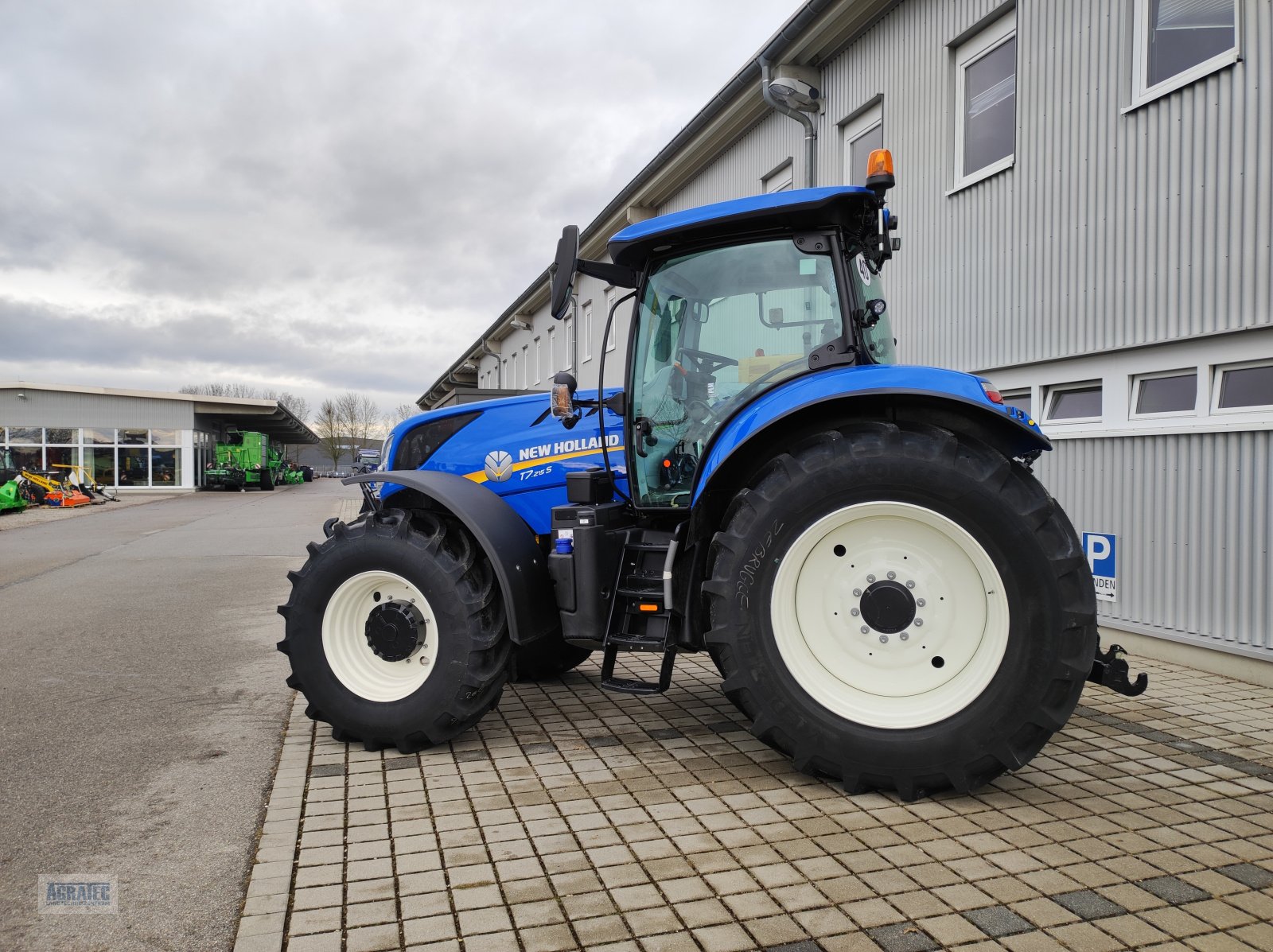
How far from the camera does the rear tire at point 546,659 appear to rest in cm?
538

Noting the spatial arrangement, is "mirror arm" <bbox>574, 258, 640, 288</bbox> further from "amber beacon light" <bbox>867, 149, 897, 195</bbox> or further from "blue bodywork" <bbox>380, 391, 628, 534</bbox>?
"amber beacon light" <bbox>867, 149, 897, 195</bbox>

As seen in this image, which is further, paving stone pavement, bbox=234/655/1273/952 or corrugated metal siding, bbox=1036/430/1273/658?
corrugated metal siding, bbox=1036/430/1273/658

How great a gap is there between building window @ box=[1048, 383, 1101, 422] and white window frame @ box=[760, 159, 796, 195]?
4555mm

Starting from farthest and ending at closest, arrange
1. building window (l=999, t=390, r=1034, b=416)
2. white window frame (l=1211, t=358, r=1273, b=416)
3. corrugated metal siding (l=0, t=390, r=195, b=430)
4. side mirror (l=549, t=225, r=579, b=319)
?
1. corrugated metal siding (l=0, t=390, r=195, b=430)
2. building window (l=999, t=390, r=1034, b=416)
3. white window frame (l=1211, t=358, r=1273, b=416)
4. side mirror (l=549, t=225, r=579, b=319)

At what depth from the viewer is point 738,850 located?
2992 millimetres

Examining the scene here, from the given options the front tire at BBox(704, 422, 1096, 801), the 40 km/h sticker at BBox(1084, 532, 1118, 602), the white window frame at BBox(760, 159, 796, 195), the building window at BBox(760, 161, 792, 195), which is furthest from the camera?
the building window at BBox(760, 161, 792, 195)

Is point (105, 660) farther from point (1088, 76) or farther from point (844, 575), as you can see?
point (1088, 76)

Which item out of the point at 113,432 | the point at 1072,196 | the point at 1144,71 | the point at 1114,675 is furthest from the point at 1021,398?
the point at 113,432

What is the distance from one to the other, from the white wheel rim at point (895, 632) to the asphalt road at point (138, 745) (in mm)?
2080

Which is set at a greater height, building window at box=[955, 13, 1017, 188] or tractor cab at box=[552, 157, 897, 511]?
building window at box=[955, 13, 1017, 188]

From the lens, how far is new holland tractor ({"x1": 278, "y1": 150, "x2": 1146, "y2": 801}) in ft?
10.7

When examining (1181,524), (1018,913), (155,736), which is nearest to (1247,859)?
(1018,913)

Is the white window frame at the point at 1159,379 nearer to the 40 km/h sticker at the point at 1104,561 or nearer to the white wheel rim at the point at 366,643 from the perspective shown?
the 40 km/h sticker at the point at 1104,561

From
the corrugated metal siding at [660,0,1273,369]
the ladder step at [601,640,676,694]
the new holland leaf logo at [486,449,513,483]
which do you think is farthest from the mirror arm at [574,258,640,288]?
the corrugated metal siding at [660,0,1273,369]
